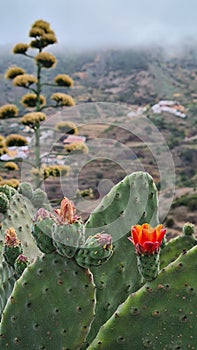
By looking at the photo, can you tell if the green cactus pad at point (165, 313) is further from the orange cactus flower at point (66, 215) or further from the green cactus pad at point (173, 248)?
the green cactus pad at point (173, 248)

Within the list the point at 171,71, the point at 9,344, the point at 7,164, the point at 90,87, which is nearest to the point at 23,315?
the point at 9,344

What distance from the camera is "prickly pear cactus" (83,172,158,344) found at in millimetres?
1851

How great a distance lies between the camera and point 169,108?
3606 centimetres

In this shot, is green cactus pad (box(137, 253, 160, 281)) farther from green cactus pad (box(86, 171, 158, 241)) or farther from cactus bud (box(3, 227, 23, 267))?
green cactus pad (box(86, 171, 158, 241))

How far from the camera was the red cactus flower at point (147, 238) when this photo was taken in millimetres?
1329

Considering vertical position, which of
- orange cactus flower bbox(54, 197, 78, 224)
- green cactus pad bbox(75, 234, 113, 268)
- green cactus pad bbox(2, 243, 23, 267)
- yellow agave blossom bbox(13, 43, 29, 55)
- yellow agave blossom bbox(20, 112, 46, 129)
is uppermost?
yellow agave blossom bbox(13, 43, 29, 55)

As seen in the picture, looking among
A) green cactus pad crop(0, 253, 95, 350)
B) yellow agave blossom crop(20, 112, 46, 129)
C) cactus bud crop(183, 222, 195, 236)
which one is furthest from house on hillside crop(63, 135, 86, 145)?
green cactus pad crop(0, 253, 95, 350)

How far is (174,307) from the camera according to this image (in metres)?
1.41

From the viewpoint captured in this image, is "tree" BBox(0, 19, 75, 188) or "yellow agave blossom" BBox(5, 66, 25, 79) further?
"yellow agave blossom" BBox(5, 66, 25, 79)

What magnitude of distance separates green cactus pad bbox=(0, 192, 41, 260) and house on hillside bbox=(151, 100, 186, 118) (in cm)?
3370

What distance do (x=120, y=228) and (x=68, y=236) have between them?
2.09ft

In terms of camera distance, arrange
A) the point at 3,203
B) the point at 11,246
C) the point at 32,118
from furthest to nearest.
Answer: the point at 32,118
the point at 3,203
the point at 11,246

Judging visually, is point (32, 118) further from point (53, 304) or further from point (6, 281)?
point (53, 304)

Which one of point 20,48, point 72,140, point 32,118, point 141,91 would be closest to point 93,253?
point 32,118
